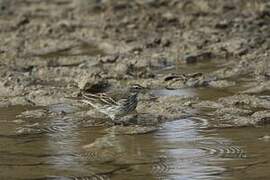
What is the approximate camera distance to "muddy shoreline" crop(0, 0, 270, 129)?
10173 mm

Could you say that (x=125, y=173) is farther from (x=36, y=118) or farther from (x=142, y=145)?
(x=36, y=118)

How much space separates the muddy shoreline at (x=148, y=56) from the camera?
1017 cm

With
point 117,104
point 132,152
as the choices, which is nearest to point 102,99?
point 117,104

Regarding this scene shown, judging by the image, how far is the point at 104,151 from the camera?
311 inches

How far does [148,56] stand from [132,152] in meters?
6.55

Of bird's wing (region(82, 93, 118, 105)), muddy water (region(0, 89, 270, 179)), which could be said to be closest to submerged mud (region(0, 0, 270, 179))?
muddy water (region(0, 89, 270, 179))

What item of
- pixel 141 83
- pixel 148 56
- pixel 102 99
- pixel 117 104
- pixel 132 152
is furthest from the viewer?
pixel 148 56

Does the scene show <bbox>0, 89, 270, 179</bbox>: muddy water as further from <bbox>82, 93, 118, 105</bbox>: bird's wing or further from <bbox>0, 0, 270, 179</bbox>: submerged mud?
<bbox>82, 93, 118, 105</bbox>: bird's wing

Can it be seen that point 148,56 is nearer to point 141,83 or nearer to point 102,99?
point 141,83

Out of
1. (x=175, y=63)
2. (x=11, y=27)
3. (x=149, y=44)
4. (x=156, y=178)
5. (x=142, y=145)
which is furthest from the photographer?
(x=11, y=27)

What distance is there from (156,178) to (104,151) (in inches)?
47.4

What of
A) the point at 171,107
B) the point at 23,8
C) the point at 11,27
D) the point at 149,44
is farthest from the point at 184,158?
the point at 23,8

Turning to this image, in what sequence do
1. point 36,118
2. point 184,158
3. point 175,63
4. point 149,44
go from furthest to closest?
point 149,44, point 175,63, point 36,118, point 184,158

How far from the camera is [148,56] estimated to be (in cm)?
1428
